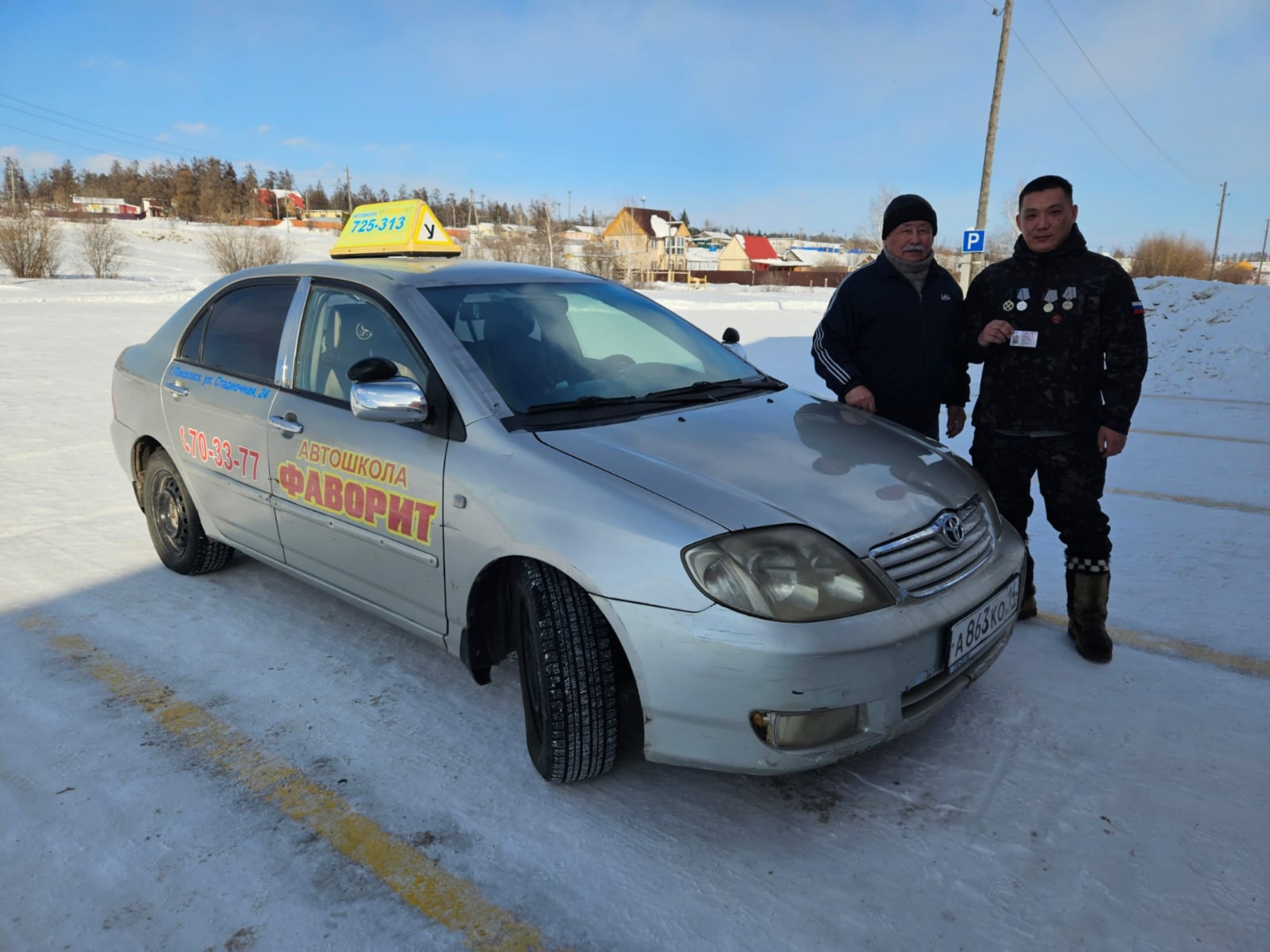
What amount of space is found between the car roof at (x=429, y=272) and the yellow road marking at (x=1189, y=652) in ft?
9.11

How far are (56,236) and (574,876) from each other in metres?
33.2

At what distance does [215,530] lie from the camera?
3691 mm

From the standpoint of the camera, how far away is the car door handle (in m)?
3.05

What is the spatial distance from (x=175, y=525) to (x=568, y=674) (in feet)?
8.98

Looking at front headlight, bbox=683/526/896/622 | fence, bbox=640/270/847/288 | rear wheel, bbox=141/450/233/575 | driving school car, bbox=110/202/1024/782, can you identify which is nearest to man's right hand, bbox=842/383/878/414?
driving school car, bbox=110/202/1024/782

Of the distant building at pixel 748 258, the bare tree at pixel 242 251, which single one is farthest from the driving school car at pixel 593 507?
the distant building at pixel 748 258

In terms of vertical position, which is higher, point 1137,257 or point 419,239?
point 1137,257

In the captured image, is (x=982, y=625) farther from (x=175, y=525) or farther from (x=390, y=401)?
(x=175, y=525)

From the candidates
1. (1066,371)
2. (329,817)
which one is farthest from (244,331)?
(1066,371)

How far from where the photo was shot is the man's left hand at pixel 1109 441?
3193mm

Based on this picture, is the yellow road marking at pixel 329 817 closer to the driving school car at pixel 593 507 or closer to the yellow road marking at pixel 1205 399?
the driving school car at pixel 593 507

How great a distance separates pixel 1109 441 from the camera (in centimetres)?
321

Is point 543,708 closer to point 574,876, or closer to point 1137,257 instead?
point 574,876

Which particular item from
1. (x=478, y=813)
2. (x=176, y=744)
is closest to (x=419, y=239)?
(x=176, y=744)
